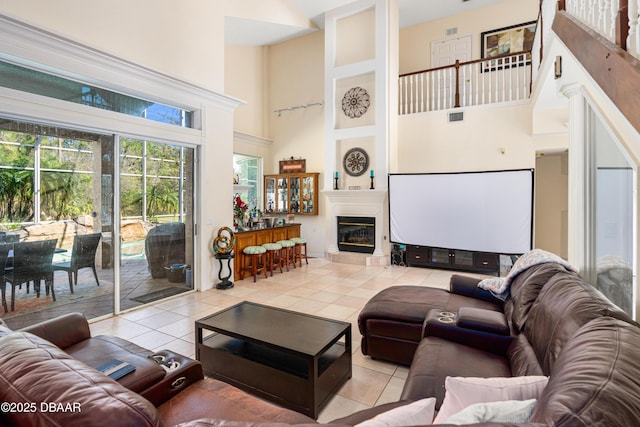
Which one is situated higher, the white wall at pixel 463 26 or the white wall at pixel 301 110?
the white wall at pixel 463 26

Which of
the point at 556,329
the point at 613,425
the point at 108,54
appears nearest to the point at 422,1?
the point at 108,54

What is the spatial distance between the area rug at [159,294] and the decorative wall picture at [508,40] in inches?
289

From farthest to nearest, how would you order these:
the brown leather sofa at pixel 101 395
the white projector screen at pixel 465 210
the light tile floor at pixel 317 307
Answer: the white projector screen at pixel 465 210
the light tile floor at pixel 317 307
the brown leather sofa at pixel 101 395

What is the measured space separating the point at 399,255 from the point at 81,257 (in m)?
5.55

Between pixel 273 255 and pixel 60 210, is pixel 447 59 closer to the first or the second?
pixel 273 255

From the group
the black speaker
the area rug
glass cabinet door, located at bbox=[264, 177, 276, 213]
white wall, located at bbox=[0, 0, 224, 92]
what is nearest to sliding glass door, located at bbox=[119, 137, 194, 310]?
the area rug

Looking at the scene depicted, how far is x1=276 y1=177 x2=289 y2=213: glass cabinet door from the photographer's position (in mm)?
8625

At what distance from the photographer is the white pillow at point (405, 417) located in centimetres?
81

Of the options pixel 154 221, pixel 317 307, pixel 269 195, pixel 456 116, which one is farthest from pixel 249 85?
pixel 317 307

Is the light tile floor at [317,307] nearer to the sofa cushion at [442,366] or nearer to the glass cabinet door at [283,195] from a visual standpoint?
the sofa cushion at [442,366]

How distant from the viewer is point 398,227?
6582mm

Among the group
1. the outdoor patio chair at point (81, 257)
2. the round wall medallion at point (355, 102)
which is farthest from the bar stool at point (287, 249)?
the round wall medallion at point (355, 102)

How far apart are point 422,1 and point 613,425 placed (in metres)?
8.46

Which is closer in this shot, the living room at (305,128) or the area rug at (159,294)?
the living room at (305,128)
